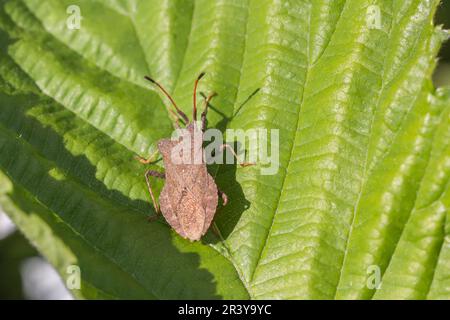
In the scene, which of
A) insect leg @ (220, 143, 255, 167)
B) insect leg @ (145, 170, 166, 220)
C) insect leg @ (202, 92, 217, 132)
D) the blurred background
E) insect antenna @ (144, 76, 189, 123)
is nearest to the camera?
insect leg @ (145, 170, 166, 220)

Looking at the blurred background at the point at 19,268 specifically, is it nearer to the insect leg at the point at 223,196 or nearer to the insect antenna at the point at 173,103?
the insect antenna at the point at 173,103

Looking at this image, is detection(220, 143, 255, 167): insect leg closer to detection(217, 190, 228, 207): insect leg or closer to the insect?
the insect

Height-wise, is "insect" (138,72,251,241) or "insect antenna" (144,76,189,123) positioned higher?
"insect antenna" (144,76,189,123)

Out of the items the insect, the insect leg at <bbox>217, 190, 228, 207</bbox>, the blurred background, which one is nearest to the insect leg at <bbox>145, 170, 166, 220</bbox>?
the insect

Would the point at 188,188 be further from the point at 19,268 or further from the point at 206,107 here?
the point at 19,268

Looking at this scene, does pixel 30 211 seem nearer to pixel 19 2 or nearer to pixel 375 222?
pixel 375 222

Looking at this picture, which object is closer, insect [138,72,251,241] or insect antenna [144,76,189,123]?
insect [138,72,251,241]

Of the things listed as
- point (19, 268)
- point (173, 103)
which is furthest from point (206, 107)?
point (19, 268)
